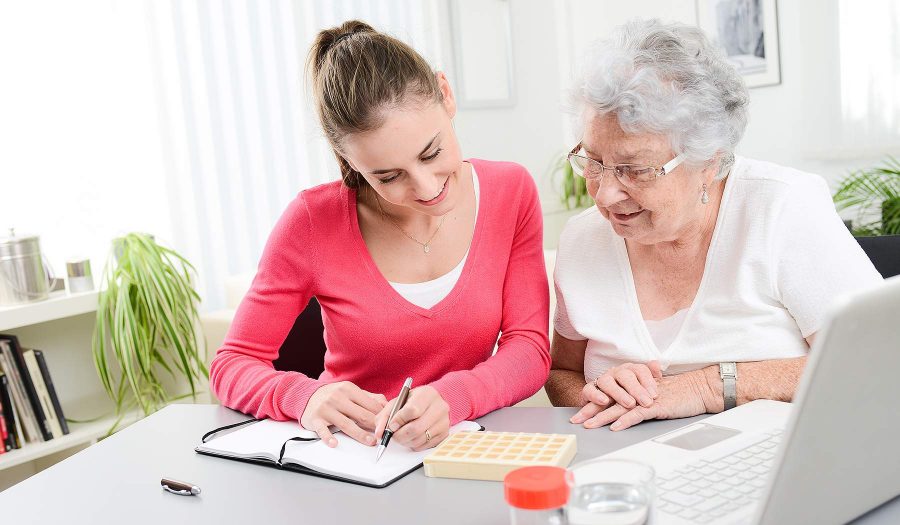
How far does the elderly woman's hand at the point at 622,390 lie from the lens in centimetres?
129

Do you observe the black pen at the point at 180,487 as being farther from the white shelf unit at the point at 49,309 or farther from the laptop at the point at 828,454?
the white shelf unit at the point at 49,309

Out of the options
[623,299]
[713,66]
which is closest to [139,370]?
[623,299]

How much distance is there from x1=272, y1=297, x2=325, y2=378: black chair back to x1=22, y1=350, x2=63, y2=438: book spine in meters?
1.29

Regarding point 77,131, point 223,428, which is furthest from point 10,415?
point 223,428

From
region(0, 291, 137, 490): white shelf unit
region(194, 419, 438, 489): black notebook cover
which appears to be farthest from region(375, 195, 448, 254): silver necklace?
region(0, 291, 137, 490): white shelf unit

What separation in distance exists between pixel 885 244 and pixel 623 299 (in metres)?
0.54

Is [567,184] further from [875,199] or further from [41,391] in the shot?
[41,391]

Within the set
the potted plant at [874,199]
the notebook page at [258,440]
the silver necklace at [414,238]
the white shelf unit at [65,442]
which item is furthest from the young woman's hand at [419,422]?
the potted plant at [874,199]

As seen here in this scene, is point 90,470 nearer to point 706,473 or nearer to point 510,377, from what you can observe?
point 510,377

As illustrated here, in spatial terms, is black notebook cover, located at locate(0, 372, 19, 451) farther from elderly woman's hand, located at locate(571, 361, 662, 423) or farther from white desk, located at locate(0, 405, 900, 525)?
elderly woman's hand, located at locate(571, 361, 662, 423)

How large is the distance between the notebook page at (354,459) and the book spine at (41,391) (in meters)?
1.89

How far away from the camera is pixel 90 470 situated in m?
1.31

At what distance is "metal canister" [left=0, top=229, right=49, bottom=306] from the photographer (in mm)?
2725

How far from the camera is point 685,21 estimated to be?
191 inches
